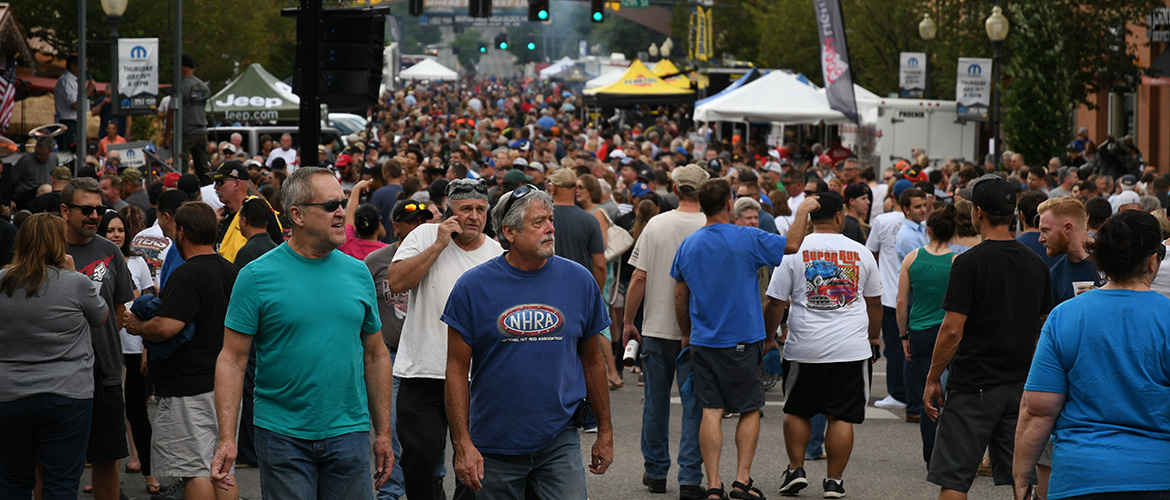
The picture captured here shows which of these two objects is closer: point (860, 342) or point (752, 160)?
point (860, 342)

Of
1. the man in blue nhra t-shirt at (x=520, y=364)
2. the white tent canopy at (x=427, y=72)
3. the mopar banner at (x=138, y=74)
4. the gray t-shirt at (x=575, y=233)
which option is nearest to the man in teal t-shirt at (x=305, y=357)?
the man in blue nhra t-shirt at (x=520, y=364)

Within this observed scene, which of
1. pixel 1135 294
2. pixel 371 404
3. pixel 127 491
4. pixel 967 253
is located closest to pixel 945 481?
pixel 967 253

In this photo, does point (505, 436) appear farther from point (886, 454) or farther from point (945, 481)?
point (886, 454)

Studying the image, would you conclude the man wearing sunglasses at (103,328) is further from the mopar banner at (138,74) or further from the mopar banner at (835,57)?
the mopar banner at (835,57)

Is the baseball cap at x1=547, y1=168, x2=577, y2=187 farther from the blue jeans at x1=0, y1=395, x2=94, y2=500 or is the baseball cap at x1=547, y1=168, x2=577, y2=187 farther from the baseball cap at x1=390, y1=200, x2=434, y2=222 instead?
the blue jeans at x1=0, y1=395, x2=94, y2=500

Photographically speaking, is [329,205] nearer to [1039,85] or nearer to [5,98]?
[5,98]

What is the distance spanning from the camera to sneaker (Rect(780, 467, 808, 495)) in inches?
312

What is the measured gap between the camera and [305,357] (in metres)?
4.88

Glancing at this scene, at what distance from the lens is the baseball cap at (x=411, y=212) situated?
7.25 m

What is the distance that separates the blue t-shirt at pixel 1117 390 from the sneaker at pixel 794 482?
351 cm

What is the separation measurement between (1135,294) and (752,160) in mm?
18993

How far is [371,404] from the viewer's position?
17.1 ft

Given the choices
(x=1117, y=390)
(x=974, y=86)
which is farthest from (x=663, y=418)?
(x=974, y=86)

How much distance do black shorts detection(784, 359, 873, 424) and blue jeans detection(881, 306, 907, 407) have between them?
9.55 feet
